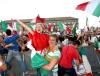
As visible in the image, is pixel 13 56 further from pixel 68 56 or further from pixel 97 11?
pixel 97 11

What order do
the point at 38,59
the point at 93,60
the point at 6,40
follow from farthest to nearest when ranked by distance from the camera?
the point at 93,60 < the point at 6,40 < the point at 38,59

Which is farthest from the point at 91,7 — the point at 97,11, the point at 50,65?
the point at 50,65

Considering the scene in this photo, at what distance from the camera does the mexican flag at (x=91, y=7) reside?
9.44m

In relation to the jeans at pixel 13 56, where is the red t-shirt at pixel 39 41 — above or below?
above

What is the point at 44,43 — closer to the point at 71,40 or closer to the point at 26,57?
the point at 71,40

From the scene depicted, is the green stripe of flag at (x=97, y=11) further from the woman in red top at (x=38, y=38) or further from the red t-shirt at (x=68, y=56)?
the woman in red top at (x=38, y=38)

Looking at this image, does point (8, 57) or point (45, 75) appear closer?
point (45, 75)

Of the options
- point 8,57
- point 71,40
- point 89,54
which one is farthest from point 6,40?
point 89,54

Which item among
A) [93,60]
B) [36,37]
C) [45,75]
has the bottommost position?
[93,60]

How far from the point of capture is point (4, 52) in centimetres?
1324

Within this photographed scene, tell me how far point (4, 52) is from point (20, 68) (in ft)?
2.73

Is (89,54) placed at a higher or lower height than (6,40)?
lower

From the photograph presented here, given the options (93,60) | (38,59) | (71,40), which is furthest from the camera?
(93,60)

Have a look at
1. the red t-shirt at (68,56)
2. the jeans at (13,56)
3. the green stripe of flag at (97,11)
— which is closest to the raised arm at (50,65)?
the red t-shirt at (68,56)
